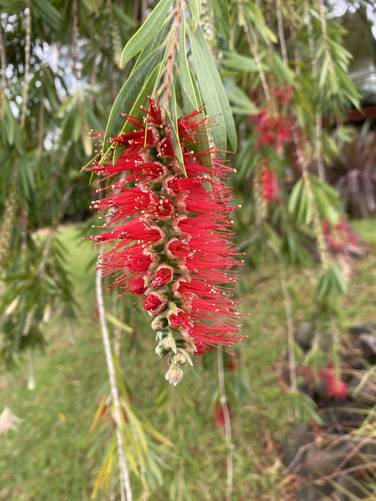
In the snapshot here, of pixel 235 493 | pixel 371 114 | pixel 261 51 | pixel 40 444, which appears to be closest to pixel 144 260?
pixel 261 51

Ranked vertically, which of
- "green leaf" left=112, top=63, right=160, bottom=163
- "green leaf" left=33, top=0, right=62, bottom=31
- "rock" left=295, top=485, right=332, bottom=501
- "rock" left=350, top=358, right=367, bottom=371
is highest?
"green leaf" left=33, top=0, right=62, bottom=31

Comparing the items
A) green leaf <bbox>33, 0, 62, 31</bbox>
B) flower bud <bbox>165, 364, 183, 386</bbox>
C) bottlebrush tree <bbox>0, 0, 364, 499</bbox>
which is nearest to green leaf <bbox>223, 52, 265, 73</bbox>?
bottlebrush tree <bbox>0, 0, 364, 499</bbox>

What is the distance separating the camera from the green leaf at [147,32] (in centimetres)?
48

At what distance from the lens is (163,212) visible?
1.51ft

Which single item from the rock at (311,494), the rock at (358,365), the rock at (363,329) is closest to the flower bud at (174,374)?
the rock at (311,494)

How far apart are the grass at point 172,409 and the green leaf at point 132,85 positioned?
3.38ft

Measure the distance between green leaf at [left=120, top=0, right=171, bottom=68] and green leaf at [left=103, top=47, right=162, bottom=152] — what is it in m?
0.02

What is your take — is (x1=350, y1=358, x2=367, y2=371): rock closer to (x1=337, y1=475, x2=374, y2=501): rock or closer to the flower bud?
(x1=337, y1=475, x2=374, y2=501): rock

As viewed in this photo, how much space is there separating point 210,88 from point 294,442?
2.22 metres

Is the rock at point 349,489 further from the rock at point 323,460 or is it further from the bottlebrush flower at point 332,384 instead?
the bottlebrush flower at point 332,384

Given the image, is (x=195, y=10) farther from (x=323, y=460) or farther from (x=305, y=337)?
(x=305, y=337)

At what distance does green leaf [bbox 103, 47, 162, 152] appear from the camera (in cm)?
47

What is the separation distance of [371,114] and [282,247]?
4.67m

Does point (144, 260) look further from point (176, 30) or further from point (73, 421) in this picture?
point (73, 421)
